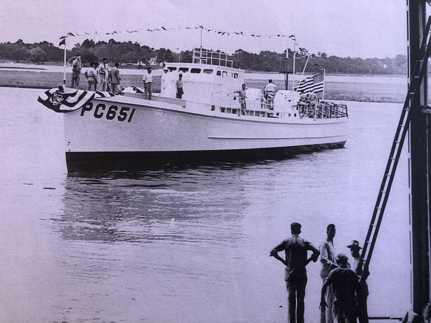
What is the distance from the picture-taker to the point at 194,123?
19.0ft

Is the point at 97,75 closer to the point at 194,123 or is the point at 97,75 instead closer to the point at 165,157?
the point at 165,157

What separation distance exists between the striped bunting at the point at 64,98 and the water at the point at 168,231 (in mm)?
93

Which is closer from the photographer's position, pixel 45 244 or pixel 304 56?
pixel 45 244

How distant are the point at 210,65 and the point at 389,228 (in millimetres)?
2519

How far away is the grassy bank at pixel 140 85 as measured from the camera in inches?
195

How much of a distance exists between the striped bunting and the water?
0.30 ft

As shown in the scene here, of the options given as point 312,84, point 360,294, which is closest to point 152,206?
point 360,294

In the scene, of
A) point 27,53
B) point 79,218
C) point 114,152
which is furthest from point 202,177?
point 27,53

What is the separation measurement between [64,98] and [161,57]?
1.09 m

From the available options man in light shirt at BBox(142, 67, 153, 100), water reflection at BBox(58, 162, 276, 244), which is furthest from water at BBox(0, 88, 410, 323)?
man in light shirt at BBox(142, 67, 153, 100)

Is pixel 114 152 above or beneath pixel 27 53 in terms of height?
beneath

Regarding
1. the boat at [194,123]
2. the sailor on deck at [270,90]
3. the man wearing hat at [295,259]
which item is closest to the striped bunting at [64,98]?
the boat at [194,123]

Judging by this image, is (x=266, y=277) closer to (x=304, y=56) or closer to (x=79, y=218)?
(x=79, y=218)

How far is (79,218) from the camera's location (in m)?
4.89
